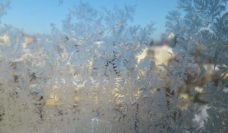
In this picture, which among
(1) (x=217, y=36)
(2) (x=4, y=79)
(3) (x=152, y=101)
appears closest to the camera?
(1) (x=217, y=36)

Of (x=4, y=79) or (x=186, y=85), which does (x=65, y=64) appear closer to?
(x=4, y=79)

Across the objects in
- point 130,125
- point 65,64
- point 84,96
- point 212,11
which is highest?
point 212,11

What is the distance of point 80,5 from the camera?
3039 millimetres

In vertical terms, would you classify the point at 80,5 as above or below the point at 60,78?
above

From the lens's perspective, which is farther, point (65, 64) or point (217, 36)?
point (65, 64)

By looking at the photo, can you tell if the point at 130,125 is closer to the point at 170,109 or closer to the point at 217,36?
the point at 170,109

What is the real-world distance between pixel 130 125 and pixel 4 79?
3.67ft

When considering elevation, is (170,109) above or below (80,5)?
below

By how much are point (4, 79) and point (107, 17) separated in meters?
1.02

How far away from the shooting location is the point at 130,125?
3.00 metres

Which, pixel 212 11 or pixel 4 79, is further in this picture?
pixel 4 79

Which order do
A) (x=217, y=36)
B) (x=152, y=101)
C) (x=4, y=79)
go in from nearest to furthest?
(x=217, y=36), (x=152, y=101), (x=4, y=79)

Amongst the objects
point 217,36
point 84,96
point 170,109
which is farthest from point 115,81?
point 217,36

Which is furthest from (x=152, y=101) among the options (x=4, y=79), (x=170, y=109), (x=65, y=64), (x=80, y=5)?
(x=4, y=79)
